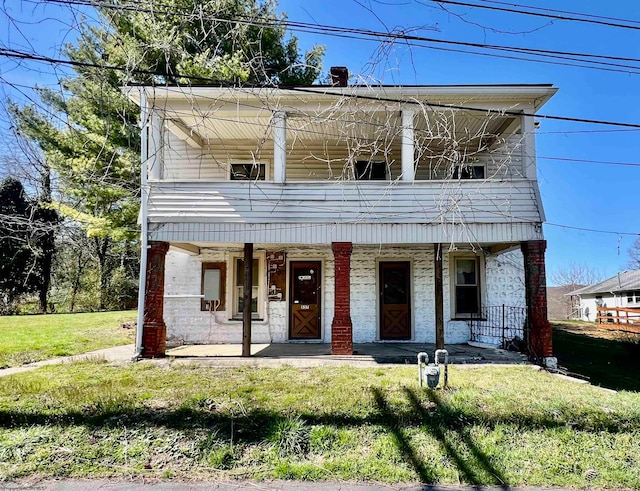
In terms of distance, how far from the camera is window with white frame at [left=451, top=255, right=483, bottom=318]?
11.9 meters

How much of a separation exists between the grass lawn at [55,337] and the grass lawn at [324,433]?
350 cm

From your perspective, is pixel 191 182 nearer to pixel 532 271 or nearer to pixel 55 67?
pixel 55 67

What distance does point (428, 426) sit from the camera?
4.76m

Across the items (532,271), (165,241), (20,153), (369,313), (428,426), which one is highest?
(20,153)

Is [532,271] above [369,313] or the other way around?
above

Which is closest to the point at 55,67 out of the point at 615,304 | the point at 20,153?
the point at 20,153

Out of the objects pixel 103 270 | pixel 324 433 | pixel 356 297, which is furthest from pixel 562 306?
pixel 324 433

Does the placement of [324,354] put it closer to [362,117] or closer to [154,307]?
[154,307]

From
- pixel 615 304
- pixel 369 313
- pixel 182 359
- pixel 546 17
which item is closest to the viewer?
pixel 546 17

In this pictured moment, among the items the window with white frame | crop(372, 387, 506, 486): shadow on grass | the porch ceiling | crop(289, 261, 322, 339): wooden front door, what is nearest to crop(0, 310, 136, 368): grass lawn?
crop(289, 261, 322, 339): wooden front door

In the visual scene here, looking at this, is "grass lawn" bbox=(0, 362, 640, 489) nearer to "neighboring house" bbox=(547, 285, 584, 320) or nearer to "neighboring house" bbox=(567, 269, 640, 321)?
"neighboring house" bbox=(567, 269, 640, 321)

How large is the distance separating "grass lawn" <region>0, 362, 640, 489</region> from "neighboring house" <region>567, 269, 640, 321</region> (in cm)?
2886

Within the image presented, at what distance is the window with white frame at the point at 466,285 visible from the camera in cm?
1192

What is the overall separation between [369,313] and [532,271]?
4.44 metres
